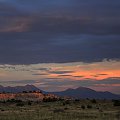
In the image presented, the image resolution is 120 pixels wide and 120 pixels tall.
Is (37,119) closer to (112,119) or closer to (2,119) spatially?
(2,119)

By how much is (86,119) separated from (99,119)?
1.61 metres

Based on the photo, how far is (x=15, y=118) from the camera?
47.2m

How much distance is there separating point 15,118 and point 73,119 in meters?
8.22

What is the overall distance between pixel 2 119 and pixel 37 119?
4774 mm

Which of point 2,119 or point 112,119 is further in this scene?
point 2,119

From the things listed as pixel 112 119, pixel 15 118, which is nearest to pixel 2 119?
pixel 15 118

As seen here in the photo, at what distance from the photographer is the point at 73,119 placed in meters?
44.0

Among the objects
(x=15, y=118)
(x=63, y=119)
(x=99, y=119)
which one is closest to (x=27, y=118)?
(x=15, y=118)

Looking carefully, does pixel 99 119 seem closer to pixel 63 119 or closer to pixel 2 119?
pixel 63 119

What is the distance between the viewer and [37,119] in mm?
45312

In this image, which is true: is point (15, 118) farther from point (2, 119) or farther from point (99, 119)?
point (99, 119)

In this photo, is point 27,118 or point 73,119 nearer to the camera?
point 73,119

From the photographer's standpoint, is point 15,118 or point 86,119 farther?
point 15,118

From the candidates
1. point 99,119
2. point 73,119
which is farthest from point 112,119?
point 73,119
